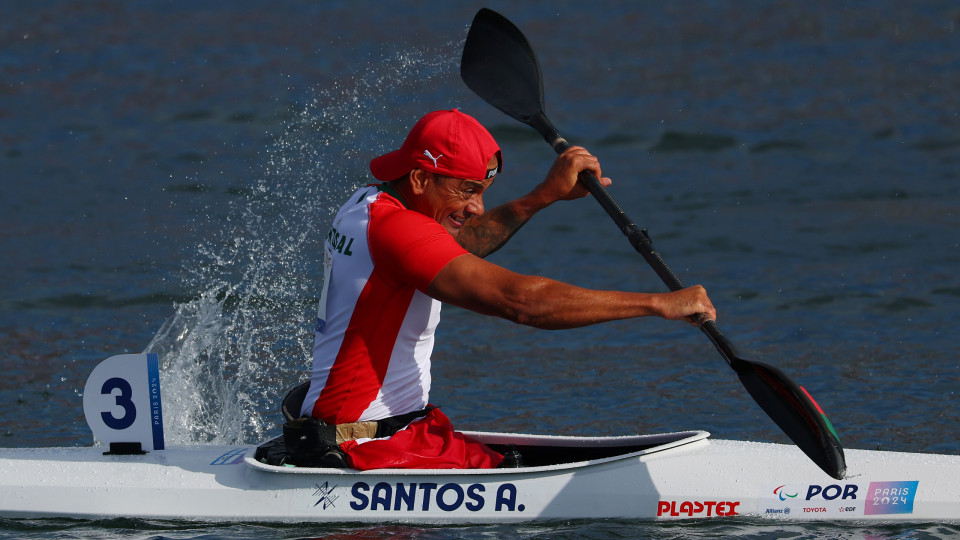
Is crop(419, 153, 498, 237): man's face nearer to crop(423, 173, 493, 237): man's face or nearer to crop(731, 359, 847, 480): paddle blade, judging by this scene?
crop(423, 173, 493, 237): man's face

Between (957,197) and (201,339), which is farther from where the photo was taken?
(957,197)

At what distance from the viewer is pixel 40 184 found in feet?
42.1

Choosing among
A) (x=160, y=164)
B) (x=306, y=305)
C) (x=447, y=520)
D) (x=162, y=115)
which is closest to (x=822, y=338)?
(x=306, y=305)

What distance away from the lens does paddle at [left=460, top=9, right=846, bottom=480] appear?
15.9 feet

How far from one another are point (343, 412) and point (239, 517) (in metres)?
0.64

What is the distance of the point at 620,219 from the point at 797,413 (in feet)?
3.47

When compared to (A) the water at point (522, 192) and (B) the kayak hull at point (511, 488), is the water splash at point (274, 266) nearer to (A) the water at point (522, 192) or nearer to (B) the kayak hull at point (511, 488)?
(A) the water at point (522, 192)

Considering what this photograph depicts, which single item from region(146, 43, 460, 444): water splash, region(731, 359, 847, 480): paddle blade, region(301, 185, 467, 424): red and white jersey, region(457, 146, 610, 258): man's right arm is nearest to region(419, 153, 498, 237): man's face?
region(301, 185, 467, 424): red and white jersey

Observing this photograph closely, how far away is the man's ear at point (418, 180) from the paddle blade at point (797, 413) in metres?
1.39

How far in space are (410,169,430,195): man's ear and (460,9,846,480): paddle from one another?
0.87m

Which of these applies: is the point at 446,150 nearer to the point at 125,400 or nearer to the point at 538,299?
the point at 538,299

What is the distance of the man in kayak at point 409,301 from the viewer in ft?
14.7

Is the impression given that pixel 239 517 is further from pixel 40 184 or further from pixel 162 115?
pixel 162 115

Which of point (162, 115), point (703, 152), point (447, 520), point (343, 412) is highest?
point (162, 115)
